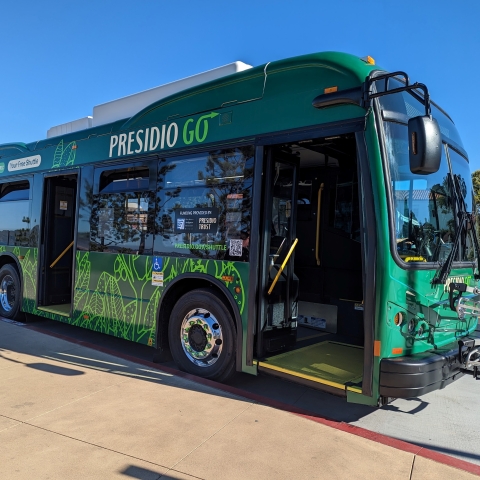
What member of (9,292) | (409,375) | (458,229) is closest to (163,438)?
(409,375)

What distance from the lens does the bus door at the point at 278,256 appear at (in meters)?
4.44

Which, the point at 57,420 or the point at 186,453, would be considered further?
the point at 57,420

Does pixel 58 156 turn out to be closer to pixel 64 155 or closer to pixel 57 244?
pixel 64 155

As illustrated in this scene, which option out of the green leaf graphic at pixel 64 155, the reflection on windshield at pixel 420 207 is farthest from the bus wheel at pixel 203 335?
the green leaf graphic at pixel 64 155

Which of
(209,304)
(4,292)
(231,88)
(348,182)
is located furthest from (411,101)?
(4,292)

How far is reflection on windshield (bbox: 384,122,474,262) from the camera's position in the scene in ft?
12.3

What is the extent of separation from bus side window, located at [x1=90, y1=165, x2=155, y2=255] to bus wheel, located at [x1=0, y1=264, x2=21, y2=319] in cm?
264

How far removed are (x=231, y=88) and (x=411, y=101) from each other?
6.03ft

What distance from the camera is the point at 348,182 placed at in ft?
21.0

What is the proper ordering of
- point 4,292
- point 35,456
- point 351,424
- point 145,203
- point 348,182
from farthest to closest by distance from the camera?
point 4,292, point 348,182, point 145,203, point 351,424, point 35,456

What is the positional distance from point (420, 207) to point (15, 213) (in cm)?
678

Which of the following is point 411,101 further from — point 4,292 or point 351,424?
point 4,292

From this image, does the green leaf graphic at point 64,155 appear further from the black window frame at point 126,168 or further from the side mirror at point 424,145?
the side mirror at point 424,145

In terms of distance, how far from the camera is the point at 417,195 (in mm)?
3971
